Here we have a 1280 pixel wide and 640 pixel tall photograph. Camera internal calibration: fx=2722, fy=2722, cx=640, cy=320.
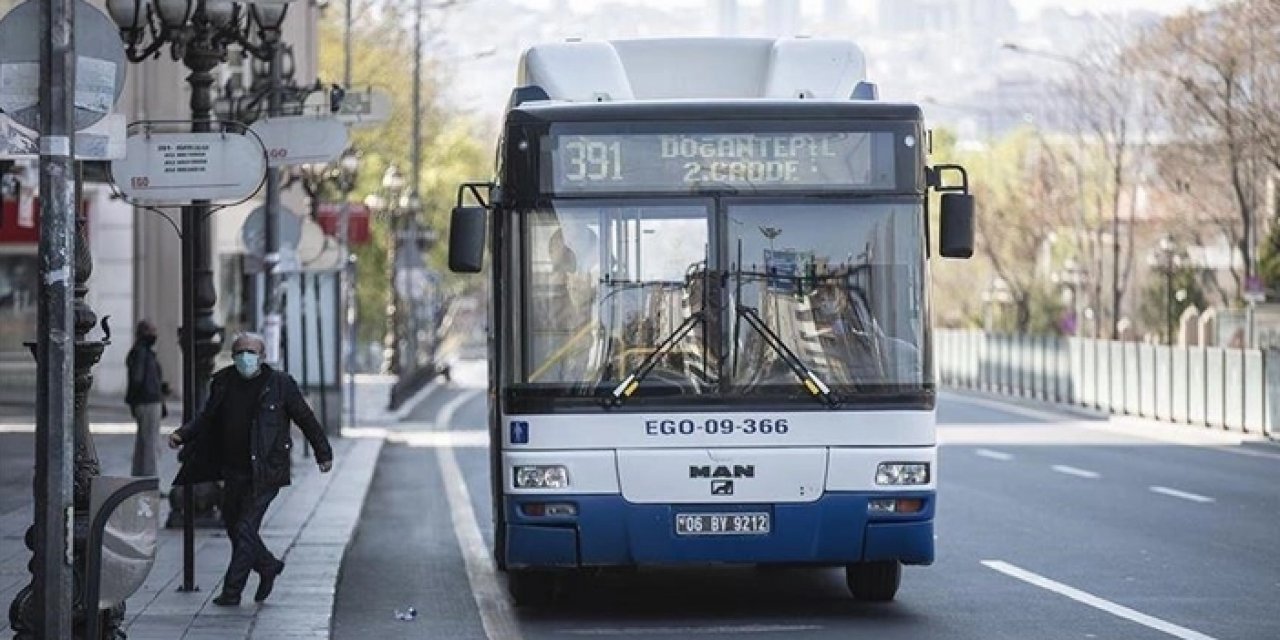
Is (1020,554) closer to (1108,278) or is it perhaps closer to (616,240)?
(616,240)

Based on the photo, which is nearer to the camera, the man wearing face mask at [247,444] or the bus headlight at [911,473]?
the bus headlight at [911,473]

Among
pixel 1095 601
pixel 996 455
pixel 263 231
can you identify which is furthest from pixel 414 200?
pixel 1095 601

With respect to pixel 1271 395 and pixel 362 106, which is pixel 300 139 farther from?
pixel 1271 395

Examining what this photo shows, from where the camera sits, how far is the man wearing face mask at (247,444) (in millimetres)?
16156

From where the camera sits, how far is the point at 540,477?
51.7ft

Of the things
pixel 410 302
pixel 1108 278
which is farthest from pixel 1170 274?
pixel 1108 278

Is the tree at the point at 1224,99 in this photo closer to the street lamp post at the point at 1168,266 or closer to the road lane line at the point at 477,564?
the street lamp post at the point at 1168,266

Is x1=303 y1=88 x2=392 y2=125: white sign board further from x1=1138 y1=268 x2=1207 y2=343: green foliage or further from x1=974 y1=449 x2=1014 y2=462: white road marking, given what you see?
x1=1138 y1=268 x2=1207 y2=343: green foliage

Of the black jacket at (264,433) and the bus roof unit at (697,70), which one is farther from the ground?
the bus roof unit at (697,70)

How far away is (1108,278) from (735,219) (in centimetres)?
7775

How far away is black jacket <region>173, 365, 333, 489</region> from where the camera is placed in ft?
53.0

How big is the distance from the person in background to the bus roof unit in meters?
8.49

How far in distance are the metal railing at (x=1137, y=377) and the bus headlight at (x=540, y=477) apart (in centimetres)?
2180

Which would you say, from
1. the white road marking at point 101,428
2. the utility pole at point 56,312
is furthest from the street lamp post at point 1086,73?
the utility pole at point 56,312
